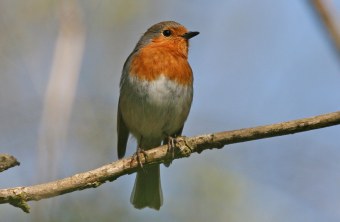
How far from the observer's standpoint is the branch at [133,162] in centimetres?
409

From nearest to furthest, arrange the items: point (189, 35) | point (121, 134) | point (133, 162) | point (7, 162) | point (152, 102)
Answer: point (7, 162) → point (133, 162) → point (152, 102) → point (121, 134) → point (189, 35)

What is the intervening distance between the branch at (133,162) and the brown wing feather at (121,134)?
5.15 feet

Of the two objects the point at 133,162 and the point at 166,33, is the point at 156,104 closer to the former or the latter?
the point at 166,33

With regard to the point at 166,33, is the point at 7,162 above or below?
below

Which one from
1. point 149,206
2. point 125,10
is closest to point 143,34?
point 125,10

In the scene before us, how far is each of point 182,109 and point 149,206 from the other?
1.13 m

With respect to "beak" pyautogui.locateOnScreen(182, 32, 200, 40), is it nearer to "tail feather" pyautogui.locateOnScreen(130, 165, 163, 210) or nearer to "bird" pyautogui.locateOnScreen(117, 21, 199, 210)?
"bird" pyautogui.locateOnScreen(117, 21, 199, 210)

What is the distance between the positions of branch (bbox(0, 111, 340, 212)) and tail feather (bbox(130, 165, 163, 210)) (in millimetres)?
1408

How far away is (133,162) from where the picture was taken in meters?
4.82

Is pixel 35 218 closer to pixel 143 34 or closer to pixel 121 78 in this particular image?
pixel 121 78

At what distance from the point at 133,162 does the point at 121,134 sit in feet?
5.66

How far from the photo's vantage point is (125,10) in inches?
276

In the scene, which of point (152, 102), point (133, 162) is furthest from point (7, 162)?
point (152, 102)

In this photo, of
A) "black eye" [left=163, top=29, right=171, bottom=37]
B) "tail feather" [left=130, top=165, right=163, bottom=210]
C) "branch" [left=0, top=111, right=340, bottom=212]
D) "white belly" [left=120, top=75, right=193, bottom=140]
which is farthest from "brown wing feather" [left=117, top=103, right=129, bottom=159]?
"branch" [left=0, top=111, right=340, bottom=212]
